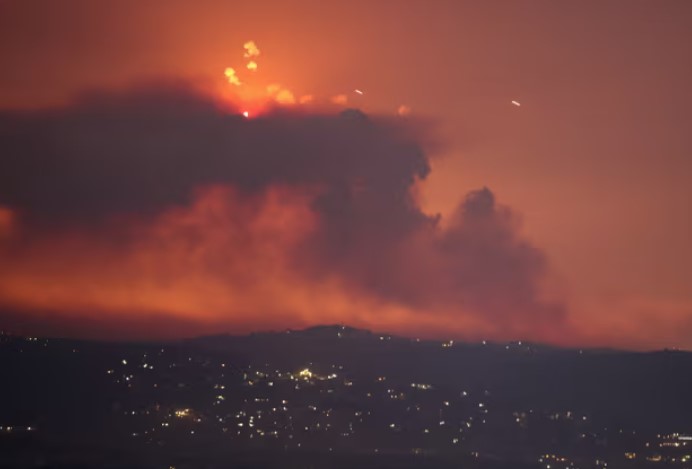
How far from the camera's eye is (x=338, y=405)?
109 m

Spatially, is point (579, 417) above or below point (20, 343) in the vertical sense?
below

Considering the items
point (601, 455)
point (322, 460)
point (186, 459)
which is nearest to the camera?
point (186, 459)

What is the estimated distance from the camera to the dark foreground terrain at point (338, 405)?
80625 mm

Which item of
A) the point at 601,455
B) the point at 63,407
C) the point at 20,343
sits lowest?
the point at 601,455

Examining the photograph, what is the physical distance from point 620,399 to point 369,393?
97.6ft

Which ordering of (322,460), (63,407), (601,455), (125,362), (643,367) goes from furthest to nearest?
(643,367) → (125,362) → (601,455) → (63,407) → (322,460)

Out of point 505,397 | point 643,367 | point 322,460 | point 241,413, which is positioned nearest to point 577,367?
point 643,367

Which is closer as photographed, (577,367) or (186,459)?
(186,459)

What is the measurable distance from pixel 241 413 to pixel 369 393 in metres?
17.7

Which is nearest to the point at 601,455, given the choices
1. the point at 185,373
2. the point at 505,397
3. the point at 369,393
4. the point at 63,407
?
the point at 505,397

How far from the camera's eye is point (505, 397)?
118 meters

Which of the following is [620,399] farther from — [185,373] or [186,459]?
[186,459]

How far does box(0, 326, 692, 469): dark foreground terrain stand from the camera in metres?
80.6

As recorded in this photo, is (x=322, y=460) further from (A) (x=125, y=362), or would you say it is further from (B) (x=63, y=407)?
(A) (x=125, y=362)
